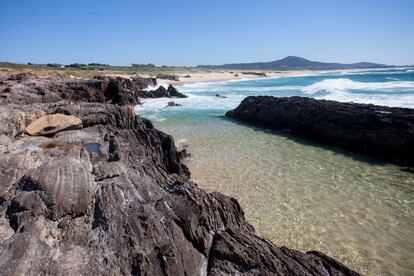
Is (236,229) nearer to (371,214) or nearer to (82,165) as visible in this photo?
(82,165)

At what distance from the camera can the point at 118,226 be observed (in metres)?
7.03

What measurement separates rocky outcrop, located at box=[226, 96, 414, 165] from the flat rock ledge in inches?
551

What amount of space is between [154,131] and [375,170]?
35.0 ft

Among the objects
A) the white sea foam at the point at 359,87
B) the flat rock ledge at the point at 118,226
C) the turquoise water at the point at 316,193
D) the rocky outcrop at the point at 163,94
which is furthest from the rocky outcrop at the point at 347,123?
the white sea foam at the point at 359,87

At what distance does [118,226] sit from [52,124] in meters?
8.53

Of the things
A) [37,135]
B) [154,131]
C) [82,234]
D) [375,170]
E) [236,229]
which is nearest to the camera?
[82,234]

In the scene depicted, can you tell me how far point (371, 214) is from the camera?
11922mm

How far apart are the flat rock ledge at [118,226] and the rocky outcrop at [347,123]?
45.9ft

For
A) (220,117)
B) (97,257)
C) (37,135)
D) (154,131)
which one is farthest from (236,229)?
(220,117)

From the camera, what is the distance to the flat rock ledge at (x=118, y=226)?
624 centimetres

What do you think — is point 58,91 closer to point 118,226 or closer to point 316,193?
point 316,193

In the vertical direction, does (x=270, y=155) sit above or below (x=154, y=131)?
A: below

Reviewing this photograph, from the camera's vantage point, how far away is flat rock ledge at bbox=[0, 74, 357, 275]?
20.5 feet

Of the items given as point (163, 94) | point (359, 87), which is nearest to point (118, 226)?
point (163, 94)
